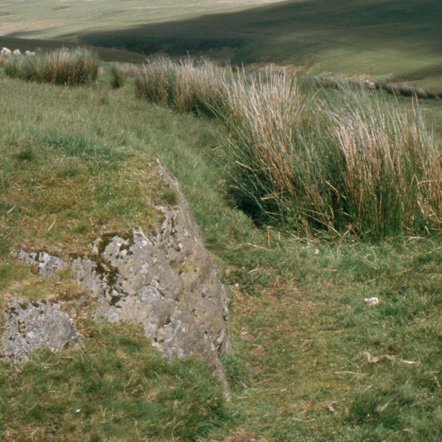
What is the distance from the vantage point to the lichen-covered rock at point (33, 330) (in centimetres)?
566

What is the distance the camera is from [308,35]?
56.1 metres

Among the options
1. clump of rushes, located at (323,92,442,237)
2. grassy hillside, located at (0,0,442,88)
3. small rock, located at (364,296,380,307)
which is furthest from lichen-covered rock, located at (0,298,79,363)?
grassy hillside, located at (0,0,442,88)

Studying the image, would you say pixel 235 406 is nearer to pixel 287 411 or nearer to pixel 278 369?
pixel 287 411

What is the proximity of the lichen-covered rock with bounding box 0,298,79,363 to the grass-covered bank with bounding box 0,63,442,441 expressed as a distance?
0.35 ft

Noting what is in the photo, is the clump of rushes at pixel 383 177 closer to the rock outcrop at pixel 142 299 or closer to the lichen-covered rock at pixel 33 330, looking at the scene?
the rock outcrop at pixel 142 299

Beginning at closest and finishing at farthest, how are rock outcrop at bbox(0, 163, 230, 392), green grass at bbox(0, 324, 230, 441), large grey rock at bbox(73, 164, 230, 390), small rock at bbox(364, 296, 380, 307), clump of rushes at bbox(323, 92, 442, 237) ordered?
green grass at bbox(0, 324, 230, 441), rock outcrop at bbox(0, 163, 230, 392), large grey rock at bbox(73, 164, 230, 390), small rock at bbox(364, 296, 380, 307), clump of rushes at bbox(323, 92, 442, 237)

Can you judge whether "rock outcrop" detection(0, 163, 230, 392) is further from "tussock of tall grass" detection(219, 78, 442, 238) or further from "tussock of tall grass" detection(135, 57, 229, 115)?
"tussock of tall grass" detection(135, 57, 229, 115)

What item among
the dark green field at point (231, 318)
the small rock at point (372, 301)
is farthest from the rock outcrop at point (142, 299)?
the small rock at point (372, 301)

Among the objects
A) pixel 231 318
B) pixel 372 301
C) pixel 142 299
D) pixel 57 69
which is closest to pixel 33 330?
pixel 142 299

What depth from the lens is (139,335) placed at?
6062 millimetres

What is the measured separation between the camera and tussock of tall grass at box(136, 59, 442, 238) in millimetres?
9891

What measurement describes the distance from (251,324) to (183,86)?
9053mm

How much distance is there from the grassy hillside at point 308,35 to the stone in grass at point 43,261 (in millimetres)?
23692

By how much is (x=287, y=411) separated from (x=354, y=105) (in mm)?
5269
